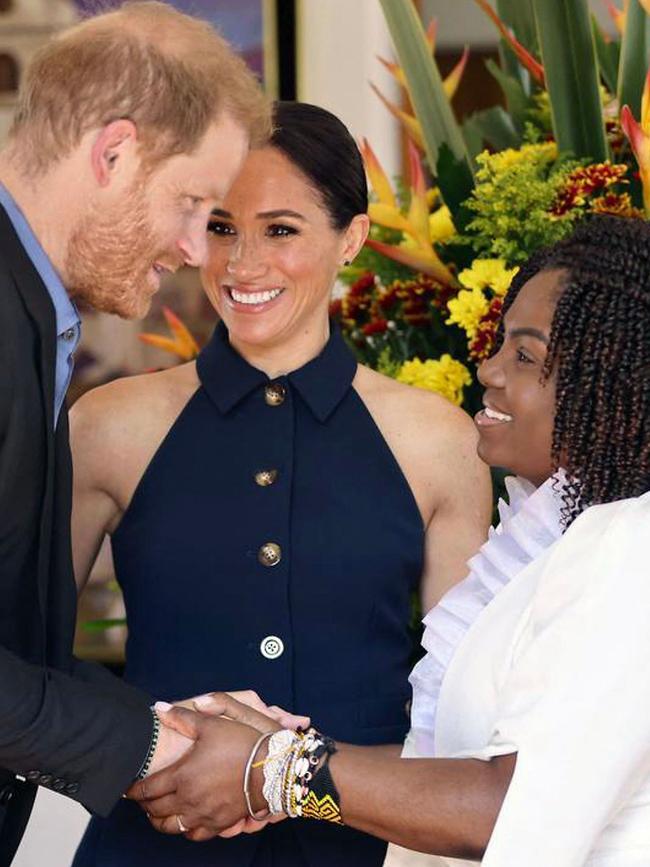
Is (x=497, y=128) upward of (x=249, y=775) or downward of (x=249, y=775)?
upward

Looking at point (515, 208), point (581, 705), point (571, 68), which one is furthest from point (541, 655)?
point (571, 68)

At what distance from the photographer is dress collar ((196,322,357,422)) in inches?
90.7

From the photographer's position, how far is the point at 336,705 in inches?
87.0

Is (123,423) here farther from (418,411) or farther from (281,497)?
(418,411)

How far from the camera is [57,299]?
1.83m

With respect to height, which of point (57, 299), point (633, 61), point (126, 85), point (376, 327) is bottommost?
point (376, 327)

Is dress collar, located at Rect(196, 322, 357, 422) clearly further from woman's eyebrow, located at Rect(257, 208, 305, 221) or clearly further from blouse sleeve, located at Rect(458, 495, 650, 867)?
blouse sleeve, located at Rect(458, 495, 650, 867)

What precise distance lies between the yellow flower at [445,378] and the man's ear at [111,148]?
882 millimetres

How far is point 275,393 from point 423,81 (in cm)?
79

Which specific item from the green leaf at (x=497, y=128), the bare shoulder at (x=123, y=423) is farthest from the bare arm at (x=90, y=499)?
the green leaf at (x=497, y=128)

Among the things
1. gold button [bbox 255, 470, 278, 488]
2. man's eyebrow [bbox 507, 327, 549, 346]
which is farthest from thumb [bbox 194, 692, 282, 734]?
man's eyebrow [bbox 507, 327, 549, 346]

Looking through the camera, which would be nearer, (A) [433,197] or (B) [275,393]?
(B) [275,393]

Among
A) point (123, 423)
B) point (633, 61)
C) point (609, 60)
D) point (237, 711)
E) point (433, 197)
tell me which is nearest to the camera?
point (237, 711)

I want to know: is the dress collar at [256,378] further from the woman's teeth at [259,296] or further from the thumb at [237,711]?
the thumb at [237,711]
